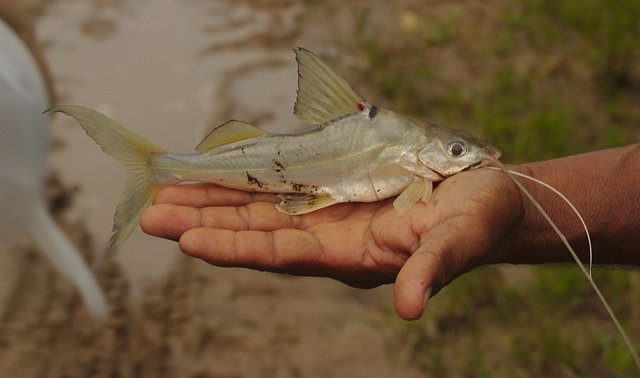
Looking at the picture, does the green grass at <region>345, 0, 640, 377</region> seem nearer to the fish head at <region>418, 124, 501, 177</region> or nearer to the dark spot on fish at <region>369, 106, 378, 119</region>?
the fish head at <region>418, 124, 501, 177</region>

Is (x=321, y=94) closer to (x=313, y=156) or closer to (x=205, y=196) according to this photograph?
(x=313, y=156)

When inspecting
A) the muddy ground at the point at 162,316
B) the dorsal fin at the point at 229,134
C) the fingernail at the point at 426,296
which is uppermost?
the dorsal fin at the point at 229,134

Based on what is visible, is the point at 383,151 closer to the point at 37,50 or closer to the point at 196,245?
the point at 196,245

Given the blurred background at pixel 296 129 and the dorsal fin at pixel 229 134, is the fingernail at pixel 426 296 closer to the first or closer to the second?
the dorsal fin at pixel 229 134

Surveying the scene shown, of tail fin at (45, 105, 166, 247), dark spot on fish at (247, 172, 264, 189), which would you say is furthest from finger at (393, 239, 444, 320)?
tail fin at (45, 105, 166, 247)

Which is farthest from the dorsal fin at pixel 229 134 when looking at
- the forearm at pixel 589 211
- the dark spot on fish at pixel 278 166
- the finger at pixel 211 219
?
the forearm at pixel 589 211
